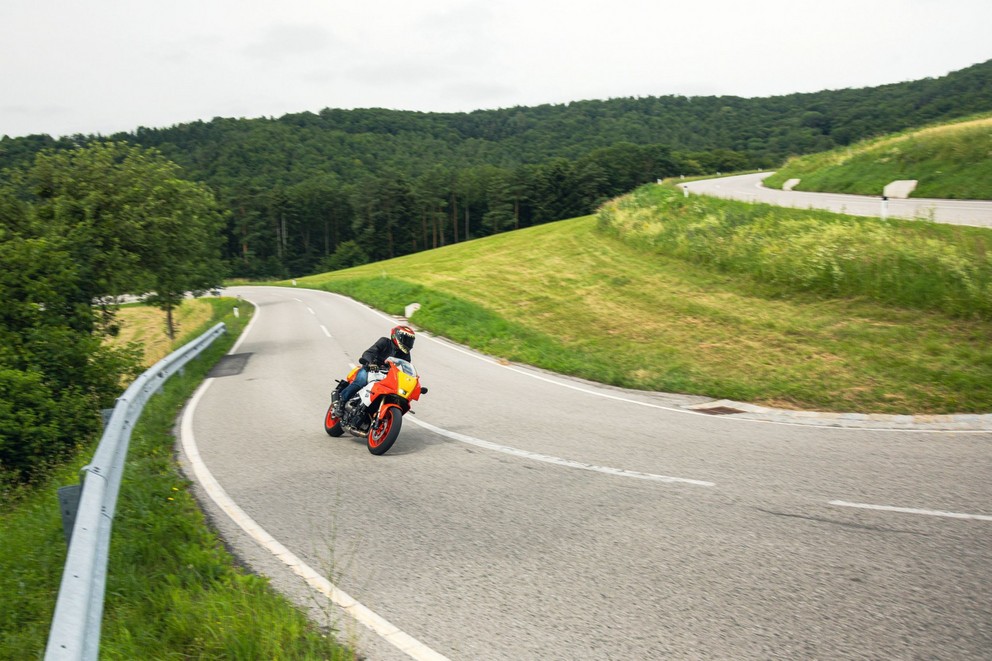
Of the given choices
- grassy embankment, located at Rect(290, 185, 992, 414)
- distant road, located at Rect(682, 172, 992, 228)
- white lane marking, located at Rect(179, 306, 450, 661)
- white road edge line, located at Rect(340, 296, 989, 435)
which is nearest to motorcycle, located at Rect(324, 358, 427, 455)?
white lane marking, located at Rect(179, 306, 450, 661)

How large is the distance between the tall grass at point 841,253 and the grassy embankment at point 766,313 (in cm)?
4

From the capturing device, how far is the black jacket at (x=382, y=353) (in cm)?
927

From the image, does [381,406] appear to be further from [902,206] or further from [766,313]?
[902,206]

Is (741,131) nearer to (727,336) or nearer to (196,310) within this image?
(196,310)

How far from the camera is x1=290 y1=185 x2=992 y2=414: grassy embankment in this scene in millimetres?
11141

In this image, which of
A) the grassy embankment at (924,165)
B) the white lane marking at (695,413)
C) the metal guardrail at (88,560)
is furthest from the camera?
the grassy embankment at (924,165)

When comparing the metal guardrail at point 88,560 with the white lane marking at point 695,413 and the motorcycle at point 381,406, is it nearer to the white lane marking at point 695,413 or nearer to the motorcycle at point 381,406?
the motorcycle at point 381,406

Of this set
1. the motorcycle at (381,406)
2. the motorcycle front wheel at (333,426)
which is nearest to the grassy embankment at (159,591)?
the motorcycle at (381,406)

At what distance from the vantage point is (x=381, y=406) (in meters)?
8.85

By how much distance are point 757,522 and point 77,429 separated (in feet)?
39.5

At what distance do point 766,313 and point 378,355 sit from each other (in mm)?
10732

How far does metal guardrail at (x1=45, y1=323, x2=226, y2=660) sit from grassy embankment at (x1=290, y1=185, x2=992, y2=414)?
9216mm

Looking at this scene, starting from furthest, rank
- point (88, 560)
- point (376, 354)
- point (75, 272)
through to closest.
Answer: point (75, 272), point (376, 354), point (88, 560)

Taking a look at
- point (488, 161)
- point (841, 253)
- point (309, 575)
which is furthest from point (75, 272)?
point (488, 161)
